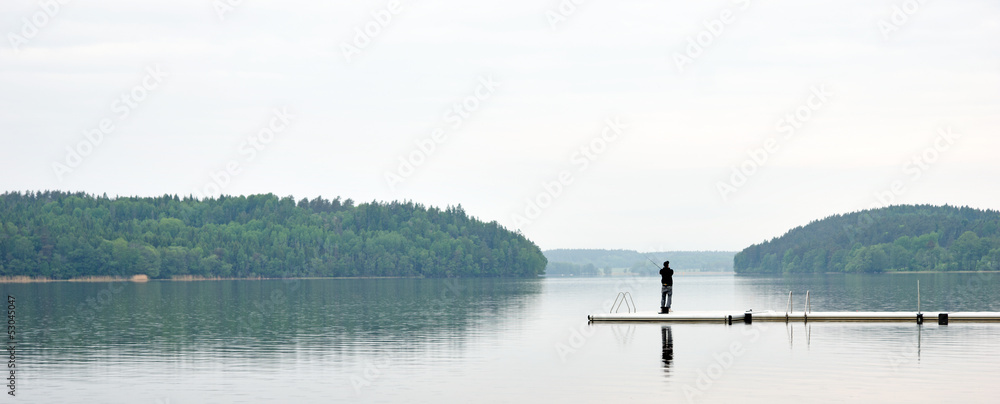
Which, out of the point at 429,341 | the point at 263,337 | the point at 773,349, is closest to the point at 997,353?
the point at 773,349

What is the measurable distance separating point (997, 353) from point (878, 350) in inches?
160

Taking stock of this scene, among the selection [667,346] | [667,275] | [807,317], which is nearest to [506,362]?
[667,346]

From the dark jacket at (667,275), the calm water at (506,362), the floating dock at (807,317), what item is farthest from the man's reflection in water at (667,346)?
the dark jacket at (667,275)

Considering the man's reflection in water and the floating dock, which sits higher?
the floating dock

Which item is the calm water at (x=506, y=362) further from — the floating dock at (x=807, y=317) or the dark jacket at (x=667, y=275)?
the dark jacket at (x=667, y=275)

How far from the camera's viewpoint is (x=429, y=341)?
48.6m

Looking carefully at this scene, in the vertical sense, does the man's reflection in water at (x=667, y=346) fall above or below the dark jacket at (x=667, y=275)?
below

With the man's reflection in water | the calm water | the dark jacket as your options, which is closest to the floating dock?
the calm water

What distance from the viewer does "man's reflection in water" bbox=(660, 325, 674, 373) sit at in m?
37.0

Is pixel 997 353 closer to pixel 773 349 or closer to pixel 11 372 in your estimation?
pixel 773 349

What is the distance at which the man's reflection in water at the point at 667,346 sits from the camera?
3703 centimetres

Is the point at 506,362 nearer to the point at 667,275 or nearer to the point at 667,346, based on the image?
the point at 667,346

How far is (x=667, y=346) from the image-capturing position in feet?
140

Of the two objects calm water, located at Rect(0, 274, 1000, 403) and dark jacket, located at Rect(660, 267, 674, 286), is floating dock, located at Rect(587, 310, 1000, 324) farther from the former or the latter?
dark jacket, located at Rect(660, 267, 674, 286)
